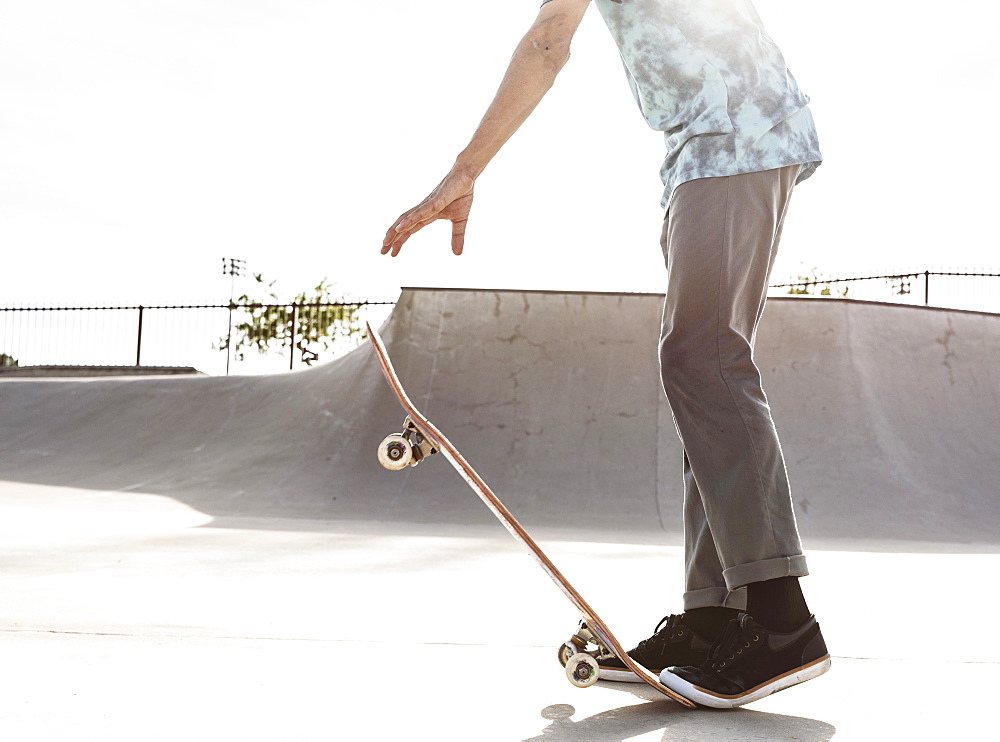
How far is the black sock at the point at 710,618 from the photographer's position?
5.57ft

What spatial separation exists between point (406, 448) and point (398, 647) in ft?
1.98

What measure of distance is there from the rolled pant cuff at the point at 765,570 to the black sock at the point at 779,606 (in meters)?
0.03

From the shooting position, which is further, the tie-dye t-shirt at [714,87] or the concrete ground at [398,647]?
the tie-dye t-shirt at [714,87]

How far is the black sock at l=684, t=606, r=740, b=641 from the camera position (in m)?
1.70

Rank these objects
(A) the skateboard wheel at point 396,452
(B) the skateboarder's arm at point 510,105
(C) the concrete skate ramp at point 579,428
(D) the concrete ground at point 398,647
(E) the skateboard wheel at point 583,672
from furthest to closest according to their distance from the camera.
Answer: (C) the concrete skate ramp at point 579,428
(B) the skateboarder's arm at point 510,105
(A) the skateboard wheel at point 396,452
(E) the skateboard wheel at point 583,672
(D) the concrete ground at point 398,647

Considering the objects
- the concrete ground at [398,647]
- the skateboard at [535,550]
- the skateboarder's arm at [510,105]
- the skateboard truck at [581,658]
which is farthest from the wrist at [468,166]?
the concrete ground at [398,647]

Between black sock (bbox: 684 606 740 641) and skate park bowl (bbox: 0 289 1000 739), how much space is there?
181 mm

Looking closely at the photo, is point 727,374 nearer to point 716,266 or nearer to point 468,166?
point 716,266

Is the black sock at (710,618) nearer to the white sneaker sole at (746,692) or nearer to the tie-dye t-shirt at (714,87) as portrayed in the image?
the white sneaker sole at (746,692)

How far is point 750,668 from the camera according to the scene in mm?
1496

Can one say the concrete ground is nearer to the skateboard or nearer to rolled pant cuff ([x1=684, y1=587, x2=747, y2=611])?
the skateboard

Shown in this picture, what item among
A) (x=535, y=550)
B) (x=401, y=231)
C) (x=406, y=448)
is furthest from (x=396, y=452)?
(x=401, y=231)

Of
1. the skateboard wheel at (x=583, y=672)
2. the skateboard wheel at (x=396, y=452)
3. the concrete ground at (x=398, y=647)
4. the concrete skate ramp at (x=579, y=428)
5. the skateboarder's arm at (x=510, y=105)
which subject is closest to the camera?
the concrete ground at (x=398, y=647)

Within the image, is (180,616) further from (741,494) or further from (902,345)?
(902,345)
